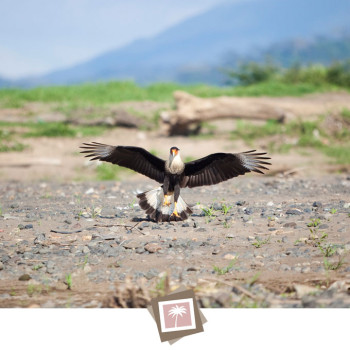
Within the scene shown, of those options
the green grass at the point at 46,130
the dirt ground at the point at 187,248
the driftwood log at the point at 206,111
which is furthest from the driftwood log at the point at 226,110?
the dirt ground at the point at 187,248

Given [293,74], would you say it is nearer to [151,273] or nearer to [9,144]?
[9,144]

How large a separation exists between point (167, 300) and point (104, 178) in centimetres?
319

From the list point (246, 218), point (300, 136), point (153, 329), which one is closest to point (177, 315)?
point (153, 329)

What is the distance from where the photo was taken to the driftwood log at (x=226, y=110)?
6.96 m

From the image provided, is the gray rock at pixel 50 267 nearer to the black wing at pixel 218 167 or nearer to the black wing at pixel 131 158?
the black wing at pixel 131 158

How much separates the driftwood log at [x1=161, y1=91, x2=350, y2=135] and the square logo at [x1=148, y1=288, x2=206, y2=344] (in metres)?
4.60

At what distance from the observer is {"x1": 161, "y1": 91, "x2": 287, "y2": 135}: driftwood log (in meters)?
6.94

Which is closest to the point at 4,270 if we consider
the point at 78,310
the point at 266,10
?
the point at 78,310

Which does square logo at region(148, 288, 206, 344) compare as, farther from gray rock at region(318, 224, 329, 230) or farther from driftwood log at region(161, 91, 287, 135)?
driftwood log at region(161, 91, 287, 135)

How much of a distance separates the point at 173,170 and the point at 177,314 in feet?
3.33

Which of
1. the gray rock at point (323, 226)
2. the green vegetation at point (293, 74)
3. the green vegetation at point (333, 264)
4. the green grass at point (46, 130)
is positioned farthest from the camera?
the green vegetation at point (293, 74)

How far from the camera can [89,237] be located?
9.87 feet

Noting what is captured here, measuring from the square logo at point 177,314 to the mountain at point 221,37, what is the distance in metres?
2.50

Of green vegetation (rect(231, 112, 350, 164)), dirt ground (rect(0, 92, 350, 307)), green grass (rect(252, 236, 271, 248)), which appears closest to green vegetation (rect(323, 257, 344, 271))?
dirt ground (rect(0, 92, 350, 307))
